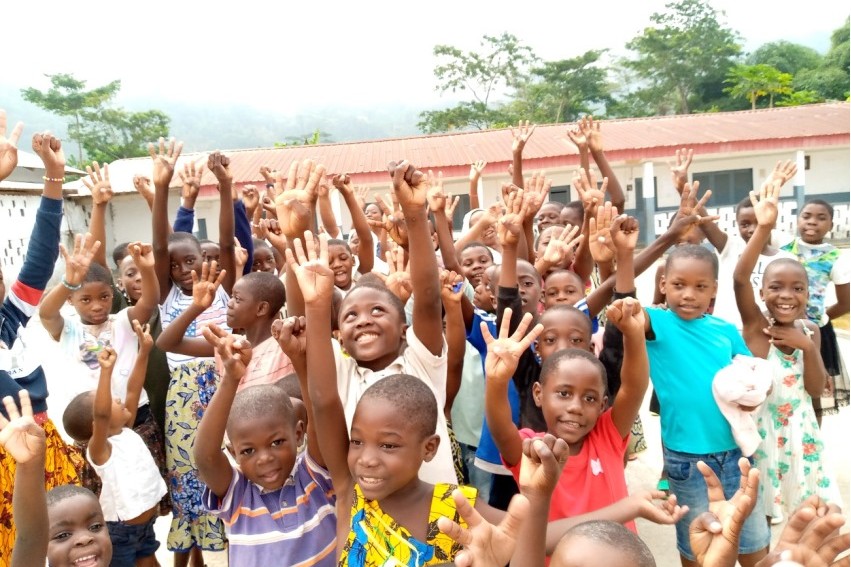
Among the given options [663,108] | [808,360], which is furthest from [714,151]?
[663,108]

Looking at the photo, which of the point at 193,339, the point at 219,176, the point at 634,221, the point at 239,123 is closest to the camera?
the point at 634,221

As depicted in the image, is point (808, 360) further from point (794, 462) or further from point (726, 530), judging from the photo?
point (726, 530)

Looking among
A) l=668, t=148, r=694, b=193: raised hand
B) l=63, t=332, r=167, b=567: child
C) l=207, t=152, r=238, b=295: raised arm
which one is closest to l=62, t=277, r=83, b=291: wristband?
l=63, t=332, r=167, b=567: child

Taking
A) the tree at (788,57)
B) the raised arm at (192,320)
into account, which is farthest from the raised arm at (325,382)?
the tree at (788,57)

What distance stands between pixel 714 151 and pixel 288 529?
1486cm

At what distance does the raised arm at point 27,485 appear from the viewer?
1457 millimetres

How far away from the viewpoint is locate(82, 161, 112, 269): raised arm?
3150mm

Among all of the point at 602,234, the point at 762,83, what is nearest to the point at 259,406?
the point at 602,234

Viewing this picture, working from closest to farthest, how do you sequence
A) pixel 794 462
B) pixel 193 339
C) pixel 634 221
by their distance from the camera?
pixel 634 221 < pixel 794 462 < pixel 193 339

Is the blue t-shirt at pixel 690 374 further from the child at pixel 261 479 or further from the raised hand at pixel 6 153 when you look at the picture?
the raised hand at pixel 6 153

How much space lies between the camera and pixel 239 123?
132250 millimetres

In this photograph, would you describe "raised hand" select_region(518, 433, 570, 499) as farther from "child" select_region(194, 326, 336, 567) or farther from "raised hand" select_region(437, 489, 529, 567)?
"child" select_region(194, 326, 336, 567)

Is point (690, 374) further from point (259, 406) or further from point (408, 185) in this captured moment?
point (259, 406)

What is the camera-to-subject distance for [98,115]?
1505 inches
